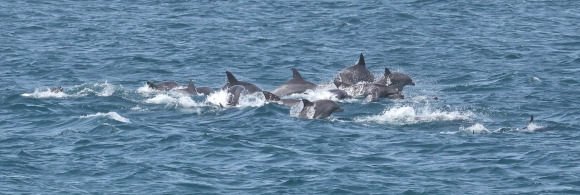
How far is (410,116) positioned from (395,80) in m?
6.68

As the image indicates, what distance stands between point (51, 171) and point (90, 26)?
33.7 m

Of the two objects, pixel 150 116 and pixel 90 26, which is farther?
pixel 90 26

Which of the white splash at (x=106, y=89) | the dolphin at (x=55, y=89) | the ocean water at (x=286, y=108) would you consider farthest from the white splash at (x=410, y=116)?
the dolphin at (x=55, y=89)

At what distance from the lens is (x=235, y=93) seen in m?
39.7

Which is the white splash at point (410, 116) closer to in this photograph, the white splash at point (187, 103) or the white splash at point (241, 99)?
the white splash at point (241, 99)

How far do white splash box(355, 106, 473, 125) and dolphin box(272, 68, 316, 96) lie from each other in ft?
18.9

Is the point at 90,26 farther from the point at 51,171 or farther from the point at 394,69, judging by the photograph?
the point at 51,171

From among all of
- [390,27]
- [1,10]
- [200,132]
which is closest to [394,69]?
[390,27]

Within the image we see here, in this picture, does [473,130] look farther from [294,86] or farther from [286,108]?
[294,86]

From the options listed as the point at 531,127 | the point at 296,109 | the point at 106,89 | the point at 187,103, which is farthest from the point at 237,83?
the point at 531,127

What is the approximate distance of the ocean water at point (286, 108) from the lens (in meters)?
28.5

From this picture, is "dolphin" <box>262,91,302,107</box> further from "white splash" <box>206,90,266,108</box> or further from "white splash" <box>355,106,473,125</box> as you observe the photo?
"white splash" <box>355,106,473,125</box>

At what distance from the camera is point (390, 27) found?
60.5m

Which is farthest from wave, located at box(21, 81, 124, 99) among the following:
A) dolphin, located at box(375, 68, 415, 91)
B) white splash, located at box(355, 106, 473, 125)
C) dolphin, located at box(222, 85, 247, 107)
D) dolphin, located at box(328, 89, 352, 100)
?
white splash, located at box(355, 106, 473, 125)
